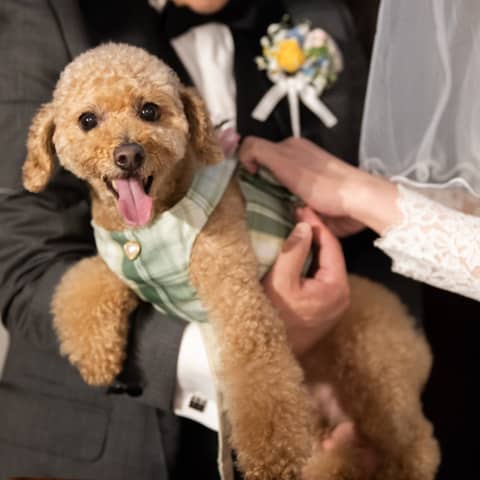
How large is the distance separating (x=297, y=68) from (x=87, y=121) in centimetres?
55

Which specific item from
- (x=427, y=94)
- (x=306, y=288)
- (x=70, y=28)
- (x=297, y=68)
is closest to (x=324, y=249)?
(x=306, y=288)

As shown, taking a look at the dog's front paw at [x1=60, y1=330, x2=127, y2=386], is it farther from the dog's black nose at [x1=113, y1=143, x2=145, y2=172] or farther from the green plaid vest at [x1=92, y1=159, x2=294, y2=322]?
Answer: the dog's black nose at [x1=113, y1=143, x2=145, y2=172]

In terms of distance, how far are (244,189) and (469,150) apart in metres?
0.35

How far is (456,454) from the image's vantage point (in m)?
1.19

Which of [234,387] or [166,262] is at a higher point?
[166,262]

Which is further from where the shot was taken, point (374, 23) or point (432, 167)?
point (374, 23)

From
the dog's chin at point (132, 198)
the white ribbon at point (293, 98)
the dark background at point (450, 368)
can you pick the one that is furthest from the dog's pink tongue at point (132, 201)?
Result: the dark background at point (450, 368)

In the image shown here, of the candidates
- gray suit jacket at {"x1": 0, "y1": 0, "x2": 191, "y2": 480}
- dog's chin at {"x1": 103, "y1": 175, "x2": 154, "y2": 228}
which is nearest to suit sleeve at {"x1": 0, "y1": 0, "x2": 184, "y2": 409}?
gray suit jacket at {"x1": 0, "y1": 0, "x2": 191, "y2": 480}

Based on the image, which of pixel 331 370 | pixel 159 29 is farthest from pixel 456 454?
pixel 159 29

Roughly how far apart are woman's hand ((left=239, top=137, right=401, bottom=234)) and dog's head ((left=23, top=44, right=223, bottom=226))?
0.23 metres

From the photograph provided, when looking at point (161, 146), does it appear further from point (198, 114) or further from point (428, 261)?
point (428, 261)

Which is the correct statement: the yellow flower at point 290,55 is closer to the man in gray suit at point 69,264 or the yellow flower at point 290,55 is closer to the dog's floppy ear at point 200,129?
the man in gray suit at point 69,264

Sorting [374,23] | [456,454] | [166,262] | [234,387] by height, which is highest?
[374,23]

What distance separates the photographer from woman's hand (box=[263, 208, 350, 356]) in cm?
89
